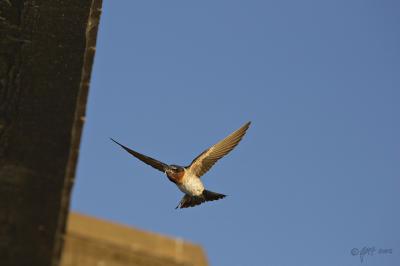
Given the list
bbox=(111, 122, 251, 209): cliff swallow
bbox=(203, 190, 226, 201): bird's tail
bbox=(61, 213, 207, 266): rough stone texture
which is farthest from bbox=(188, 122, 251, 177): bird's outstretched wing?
bbox=(61, 213, 207, 266): rough stone texture

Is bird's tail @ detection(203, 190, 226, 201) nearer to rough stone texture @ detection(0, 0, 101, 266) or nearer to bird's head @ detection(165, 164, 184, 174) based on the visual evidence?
bird's head @ detection(165, 164, 184, 174)

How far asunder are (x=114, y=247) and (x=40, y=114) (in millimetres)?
3068

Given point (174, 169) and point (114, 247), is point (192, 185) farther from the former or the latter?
point (114, 247)

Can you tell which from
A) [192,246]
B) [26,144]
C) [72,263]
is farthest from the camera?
[26,144]

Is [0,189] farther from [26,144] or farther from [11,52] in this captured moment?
[11,52]

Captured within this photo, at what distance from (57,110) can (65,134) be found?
717 millimetres

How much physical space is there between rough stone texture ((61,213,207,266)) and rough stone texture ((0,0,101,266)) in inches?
6.8

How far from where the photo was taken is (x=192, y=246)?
9523 mm

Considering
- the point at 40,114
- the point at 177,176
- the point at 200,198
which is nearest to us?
the point at 40,114

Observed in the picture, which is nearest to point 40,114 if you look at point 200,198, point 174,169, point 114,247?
point 114,247

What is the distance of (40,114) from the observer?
1152cm

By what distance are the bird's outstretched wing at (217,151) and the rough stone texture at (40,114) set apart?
4477mm

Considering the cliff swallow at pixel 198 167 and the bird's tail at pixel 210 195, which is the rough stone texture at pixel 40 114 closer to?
the cliff swallow at pixel 198 167

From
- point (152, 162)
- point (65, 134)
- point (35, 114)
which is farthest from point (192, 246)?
point (152, 162)
